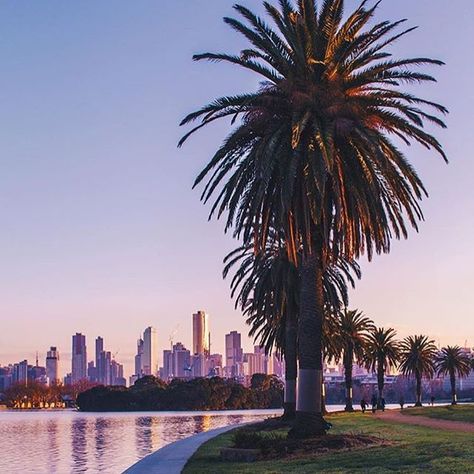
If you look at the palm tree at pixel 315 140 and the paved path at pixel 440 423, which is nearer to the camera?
the palm tree at pixel 315 140

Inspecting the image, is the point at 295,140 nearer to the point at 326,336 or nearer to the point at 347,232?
the point at 347,232

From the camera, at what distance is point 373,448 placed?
30.5 m

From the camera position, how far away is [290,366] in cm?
6197

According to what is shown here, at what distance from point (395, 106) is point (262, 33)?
6072 mm

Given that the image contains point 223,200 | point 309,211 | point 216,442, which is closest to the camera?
point 309,211

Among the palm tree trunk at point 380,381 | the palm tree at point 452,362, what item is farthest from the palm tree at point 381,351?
the palm tree at point 452,362

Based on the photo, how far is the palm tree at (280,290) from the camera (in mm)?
57094

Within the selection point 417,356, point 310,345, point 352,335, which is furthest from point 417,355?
point 310,345

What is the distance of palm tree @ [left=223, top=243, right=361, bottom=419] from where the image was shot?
57.1 m

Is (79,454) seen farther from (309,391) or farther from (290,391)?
(309,391)

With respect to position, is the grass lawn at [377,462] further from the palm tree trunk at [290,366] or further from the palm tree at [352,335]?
the palm tree at [352,335]

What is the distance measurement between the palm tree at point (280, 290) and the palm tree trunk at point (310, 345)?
1846 centimetres

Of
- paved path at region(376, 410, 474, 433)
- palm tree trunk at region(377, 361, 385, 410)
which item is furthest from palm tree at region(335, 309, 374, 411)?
paved path at region(376, 410, 474, 433)

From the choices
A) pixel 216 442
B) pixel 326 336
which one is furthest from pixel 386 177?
pixel 326 336
